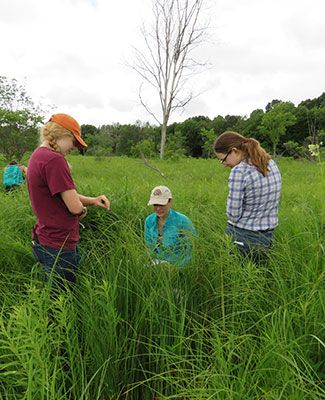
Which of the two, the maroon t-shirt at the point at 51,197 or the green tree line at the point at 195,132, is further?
the green tree line at the point at 195,132

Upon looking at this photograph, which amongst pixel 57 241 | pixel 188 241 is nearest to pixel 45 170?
pixel 57 241

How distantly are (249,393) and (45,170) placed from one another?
5.02 feet

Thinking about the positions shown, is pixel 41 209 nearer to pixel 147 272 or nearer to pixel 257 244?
pixel 147 272

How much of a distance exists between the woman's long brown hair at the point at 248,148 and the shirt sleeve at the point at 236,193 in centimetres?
14

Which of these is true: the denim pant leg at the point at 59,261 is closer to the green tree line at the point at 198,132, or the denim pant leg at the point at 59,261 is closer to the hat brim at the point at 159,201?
the hat brim at the point at 159,201

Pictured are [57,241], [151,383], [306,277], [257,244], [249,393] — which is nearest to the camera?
Result: [249,393]

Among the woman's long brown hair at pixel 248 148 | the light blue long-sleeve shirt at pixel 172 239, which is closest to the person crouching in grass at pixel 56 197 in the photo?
the light blue long-sleeve shirt at pixel 172 239

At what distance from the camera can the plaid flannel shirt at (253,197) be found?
2410mm

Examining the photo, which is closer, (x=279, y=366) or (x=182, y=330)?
(x=279, y=366)

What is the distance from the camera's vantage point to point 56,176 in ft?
6.35

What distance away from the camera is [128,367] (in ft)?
5.13

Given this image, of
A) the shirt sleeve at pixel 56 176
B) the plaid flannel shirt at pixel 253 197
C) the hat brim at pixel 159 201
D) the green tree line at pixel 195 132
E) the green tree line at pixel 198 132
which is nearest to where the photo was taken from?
the shirt sleeve at pixel 56 176

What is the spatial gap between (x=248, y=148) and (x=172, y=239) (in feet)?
2.96

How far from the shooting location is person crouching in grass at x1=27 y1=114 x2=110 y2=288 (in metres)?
1.95
